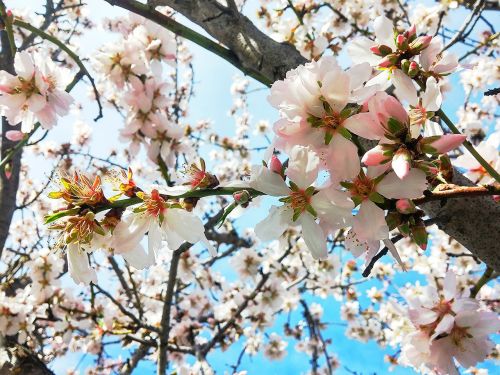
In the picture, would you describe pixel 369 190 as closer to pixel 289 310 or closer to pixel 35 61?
pixel 35 61

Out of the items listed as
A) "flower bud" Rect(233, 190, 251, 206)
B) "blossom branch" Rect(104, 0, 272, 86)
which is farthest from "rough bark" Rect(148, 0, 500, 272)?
"flower bud" Rect(233, 190, 251, 206)

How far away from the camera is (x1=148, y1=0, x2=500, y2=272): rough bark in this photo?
998 mm

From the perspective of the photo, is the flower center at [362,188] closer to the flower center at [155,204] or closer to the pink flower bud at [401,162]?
the pink flower bud at [401,162]

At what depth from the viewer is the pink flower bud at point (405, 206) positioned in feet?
2.39

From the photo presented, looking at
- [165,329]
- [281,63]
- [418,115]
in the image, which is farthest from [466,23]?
[165,329]

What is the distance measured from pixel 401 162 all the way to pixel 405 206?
3.8 inches

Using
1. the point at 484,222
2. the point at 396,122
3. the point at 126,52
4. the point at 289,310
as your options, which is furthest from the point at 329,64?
the point at 289,310

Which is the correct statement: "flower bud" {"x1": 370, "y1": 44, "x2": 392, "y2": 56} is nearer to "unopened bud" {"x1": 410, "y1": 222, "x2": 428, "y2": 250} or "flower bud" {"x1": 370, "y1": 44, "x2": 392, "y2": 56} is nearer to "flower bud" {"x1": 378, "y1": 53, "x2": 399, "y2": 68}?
"flower bud" {"x1": 378, "y1": 53, "x2": 399, "y2": 68}

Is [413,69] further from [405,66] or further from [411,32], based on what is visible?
[411,32]

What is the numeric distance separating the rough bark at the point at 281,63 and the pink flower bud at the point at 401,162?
36cm

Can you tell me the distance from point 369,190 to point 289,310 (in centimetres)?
520

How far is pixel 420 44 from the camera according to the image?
0.93 metres

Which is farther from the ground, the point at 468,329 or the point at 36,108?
the point at 36,108

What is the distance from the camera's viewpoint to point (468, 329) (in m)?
1.08
